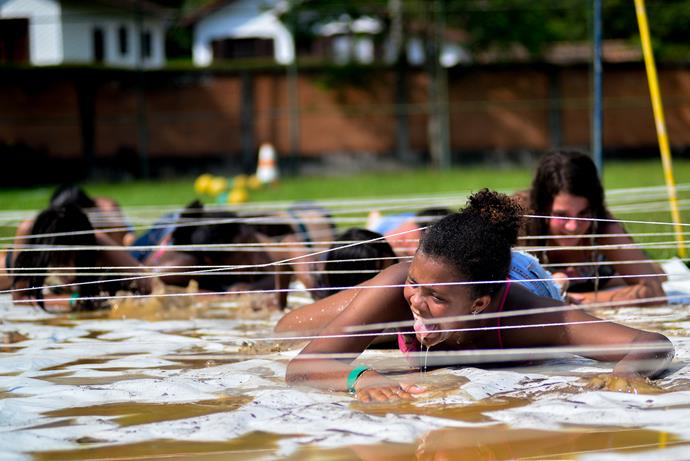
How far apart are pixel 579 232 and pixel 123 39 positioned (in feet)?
88.5

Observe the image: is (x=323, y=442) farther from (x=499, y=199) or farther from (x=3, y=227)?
(x=3, y=227)

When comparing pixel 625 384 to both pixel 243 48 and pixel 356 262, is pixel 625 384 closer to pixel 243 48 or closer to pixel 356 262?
pixel 356 262

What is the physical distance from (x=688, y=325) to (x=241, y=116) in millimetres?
18633

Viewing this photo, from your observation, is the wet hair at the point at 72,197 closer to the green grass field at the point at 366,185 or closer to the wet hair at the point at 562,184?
the wet hair at the point at 562,184

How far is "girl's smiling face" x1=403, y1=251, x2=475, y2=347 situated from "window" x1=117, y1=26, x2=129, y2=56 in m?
27.5

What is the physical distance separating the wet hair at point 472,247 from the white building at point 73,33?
2111cm

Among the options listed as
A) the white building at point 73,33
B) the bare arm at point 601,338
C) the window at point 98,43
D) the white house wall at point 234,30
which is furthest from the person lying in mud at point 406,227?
the white house wall at point 234,30

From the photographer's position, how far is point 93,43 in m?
30.2

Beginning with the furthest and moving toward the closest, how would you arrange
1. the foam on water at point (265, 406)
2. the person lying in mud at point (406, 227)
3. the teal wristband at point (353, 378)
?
the person lying in mud at point (406, 227)
the teal wristband at point (353, 378)
the foam on water at point (265, 406)

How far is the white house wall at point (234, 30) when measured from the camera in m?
37.7

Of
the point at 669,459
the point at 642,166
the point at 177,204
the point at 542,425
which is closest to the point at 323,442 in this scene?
the point at 542,425

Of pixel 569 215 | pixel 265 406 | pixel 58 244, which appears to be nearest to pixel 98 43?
pixel 58 244

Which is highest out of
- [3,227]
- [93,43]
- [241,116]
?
[93,43]

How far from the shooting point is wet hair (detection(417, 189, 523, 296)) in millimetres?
3621
